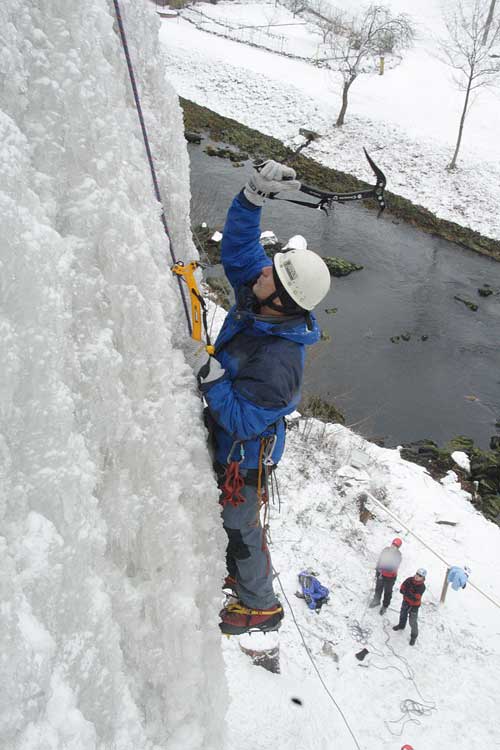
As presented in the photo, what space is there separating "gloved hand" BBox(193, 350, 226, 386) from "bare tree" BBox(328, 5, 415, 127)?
2364 centimetres

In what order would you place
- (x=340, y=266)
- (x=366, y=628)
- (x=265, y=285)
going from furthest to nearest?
1. (x=340, y=266)
2. (x=366, y=628)
3. (x=265, y=285)

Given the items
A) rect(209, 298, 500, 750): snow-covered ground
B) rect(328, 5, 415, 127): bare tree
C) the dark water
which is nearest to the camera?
rect(209, 298, 500, 750): snow-covered ground


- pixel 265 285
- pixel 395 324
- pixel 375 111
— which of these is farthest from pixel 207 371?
pixel 375 111

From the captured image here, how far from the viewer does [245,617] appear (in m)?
2.74

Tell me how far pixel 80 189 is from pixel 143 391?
1.92 feet

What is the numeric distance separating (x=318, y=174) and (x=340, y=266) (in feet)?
21.1

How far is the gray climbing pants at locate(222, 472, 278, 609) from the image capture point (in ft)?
7.48

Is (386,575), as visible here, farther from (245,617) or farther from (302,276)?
(302,276)

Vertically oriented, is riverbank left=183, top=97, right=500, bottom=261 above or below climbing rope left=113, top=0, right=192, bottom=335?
below

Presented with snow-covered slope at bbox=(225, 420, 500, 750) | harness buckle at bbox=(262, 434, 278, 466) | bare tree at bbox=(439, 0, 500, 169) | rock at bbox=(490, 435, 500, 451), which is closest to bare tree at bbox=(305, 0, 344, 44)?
bare tree at bbox=(439, 0, 500, 169)

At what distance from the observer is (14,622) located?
0.99 m

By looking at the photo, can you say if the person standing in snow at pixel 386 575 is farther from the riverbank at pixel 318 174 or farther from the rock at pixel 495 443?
the riverbank at pixel 318 174

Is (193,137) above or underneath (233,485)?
underneath

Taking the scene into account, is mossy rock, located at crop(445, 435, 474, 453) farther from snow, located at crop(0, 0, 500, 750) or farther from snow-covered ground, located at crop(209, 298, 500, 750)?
snow, located at crop(0, 0, 500, 750)
